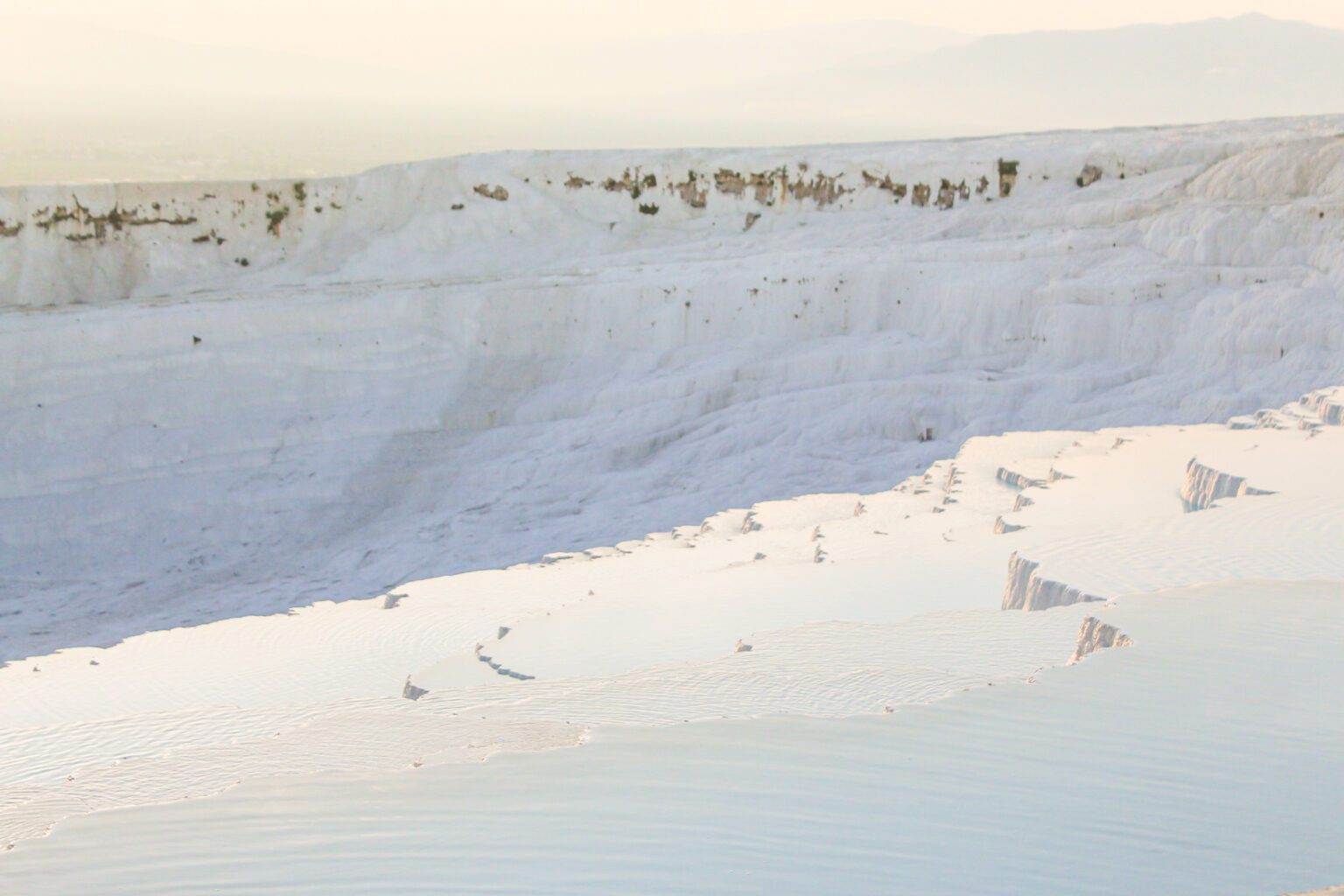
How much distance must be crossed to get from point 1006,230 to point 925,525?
12.1 meters

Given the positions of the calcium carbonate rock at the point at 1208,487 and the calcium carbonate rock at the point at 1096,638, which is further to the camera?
the calcium carbonate rock at the point at 1208,487

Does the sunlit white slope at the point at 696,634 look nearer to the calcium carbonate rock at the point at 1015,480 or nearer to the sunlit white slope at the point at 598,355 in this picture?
the calcium carbonate rock at the point at 1015,480

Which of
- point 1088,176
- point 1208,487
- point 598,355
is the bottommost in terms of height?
point 598,355

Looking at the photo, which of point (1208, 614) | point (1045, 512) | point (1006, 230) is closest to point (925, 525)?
point (1045, 512)

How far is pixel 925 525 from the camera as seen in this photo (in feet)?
34.9

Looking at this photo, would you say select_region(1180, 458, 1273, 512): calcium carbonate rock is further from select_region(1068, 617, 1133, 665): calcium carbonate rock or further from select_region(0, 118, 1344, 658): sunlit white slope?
select_region(0, 118, 1344, 658): sunlit white slope

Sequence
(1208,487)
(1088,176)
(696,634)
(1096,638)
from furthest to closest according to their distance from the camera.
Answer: (1088,176), (1208,487), (696,634), (1096,638)

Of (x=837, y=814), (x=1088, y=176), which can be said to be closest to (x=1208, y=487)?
(x=837, y=814)

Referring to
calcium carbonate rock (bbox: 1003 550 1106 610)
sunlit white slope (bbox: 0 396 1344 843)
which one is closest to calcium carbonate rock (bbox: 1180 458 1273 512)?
sunlit white slope (bbox: 0 396 1344 843)

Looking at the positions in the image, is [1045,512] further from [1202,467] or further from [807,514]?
[807,514]

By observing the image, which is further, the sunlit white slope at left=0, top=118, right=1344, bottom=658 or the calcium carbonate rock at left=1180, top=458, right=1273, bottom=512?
the sunlit white slope at left=0, top=118, right=1344, bottom=658

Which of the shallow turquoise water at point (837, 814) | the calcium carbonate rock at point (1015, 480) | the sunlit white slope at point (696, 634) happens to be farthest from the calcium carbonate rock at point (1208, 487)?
the shallow turquoise water at point (837, 814)

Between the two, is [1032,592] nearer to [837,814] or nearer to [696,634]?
[696,634]

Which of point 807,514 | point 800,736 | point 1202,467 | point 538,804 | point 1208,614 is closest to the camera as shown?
point 538,804
